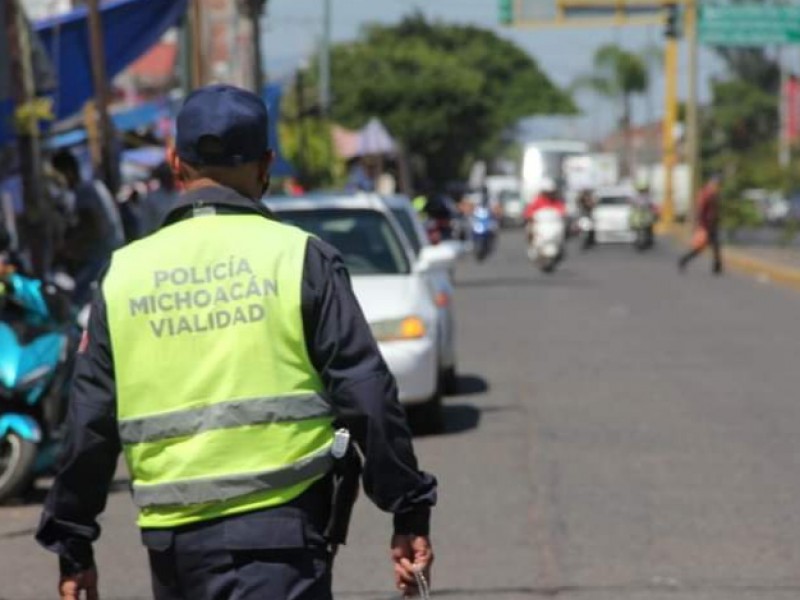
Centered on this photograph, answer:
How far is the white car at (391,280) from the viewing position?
41.9ft

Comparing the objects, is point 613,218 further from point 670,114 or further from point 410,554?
point 410,554

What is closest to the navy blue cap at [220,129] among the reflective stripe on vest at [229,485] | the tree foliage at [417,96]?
the reflective stripe on vest at [229,485]

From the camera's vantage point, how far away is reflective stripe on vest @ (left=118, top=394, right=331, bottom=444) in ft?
13.6

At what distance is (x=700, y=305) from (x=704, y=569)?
1830cm

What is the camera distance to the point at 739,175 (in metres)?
49.8

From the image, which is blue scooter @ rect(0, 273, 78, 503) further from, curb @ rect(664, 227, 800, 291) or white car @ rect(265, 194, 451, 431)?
curb @ rect(664, 227, 800, 291)

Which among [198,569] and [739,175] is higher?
[198,569]

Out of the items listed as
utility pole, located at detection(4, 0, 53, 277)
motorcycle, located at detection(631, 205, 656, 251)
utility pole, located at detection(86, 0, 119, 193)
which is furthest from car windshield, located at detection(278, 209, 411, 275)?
motorcycle, located at detection(631, 205, 656, 251)

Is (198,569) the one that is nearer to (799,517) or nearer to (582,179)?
(799,517)

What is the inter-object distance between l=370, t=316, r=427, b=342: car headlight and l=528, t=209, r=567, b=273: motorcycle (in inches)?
914

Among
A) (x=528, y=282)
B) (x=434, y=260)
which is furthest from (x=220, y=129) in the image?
(x=528, y=282)

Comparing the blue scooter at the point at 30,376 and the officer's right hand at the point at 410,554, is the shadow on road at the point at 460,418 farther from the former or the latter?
the officer's right hand at the point at 410,554

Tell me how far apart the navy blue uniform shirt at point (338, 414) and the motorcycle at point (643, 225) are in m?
47.6

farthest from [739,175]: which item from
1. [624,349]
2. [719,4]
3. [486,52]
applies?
[486,52]
